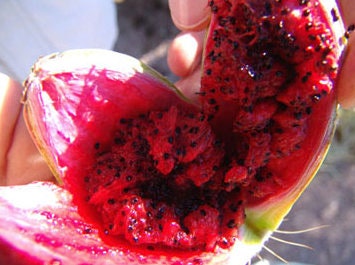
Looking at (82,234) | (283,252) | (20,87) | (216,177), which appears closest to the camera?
(82,234)

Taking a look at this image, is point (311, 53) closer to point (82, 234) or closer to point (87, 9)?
point (82, 234)

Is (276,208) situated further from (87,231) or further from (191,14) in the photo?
(191,14)

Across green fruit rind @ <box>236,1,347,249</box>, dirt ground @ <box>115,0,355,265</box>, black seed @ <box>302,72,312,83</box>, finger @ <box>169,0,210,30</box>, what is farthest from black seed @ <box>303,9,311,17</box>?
dirt ground @ <box>115,0,355,265</box>

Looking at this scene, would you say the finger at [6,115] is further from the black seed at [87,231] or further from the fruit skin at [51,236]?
the black seed at [87,231]

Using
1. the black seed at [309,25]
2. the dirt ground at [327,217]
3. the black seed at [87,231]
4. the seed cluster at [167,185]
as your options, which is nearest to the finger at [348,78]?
the black seed at [309,25]

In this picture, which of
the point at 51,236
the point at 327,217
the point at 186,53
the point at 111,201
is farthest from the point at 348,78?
the point at 327,217

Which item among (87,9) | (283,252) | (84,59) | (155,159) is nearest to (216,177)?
(155,159)
